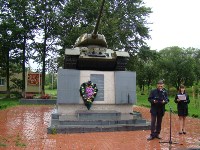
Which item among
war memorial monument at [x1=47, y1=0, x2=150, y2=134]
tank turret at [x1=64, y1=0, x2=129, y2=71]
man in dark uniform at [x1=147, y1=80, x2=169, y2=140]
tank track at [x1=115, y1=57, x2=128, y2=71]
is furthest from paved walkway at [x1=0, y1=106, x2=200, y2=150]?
tank track at [x1=115, y1=57, x2=128, y2=71]

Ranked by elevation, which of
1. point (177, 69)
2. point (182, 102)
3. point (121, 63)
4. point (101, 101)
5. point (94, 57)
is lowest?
point (101, 101)

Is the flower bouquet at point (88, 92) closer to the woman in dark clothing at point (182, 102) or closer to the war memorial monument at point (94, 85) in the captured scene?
the war memorial monument at point (94, 85)

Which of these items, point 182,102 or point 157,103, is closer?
point 157,103

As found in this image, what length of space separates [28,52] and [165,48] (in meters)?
31.5

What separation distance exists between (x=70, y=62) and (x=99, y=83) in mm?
1559

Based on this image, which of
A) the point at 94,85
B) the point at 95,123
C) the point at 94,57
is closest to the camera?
the point at 95,123

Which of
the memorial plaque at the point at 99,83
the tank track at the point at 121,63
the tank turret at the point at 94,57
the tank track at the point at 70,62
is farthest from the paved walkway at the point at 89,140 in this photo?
the tank track at the point at 121,63

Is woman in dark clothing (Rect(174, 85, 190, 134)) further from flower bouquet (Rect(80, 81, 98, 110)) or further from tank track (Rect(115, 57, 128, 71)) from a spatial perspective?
tank track (Rect(115, 57, 128, 71))

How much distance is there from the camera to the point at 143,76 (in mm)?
52188

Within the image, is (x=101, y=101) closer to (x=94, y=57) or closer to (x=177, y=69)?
(x=94, y=57)

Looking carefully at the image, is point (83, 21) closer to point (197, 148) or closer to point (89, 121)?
point (89, 121)

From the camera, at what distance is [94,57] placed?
48.0 ft

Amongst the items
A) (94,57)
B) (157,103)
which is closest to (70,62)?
(94,57)

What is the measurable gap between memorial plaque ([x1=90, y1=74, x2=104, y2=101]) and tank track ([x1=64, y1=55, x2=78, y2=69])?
961mm
